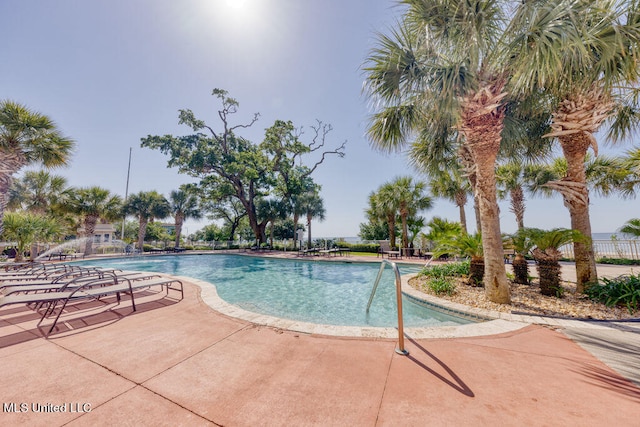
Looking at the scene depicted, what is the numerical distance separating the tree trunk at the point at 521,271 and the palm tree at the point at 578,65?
125cm

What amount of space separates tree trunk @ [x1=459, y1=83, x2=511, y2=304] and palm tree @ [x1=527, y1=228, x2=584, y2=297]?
136 centimetres

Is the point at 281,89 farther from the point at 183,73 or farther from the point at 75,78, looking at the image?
the point at 75,78

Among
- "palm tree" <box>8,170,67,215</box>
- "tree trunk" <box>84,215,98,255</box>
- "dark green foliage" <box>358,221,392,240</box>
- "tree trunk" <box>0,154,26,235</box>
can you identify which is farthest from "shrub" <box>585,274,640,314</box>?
A: "tree trunk" <box>84,215,98,255</box>

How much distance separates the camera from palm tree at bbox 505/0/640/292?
3.80 m

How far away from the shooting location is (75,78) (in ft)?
34.0

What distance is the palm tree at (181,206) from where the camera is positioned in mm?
25859

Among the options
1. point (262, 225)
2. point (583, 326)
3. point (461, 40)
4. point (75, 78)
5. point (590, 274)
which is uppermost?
point (75, 78)

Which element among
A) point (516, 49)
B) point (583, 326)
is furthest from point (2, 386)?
point (516, 49)

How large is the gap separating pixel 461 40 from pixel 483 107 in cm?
147

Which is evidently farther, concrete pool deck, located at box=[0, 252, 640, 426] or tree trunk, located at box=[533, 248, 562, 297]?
tree trunk, located at box=[533, 248, 562, 297]

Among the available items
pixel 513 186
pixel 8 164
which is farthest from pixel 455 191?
pixel 8 164

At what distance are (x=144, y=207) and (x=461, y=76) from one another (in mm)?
28156

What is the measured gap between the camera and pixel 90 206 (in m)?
19.3

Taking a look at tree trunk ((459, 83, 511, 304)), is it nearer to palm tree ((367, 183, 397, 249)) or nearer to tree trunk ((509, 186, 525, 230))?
palm tree ((367, 183, 397, 249))
